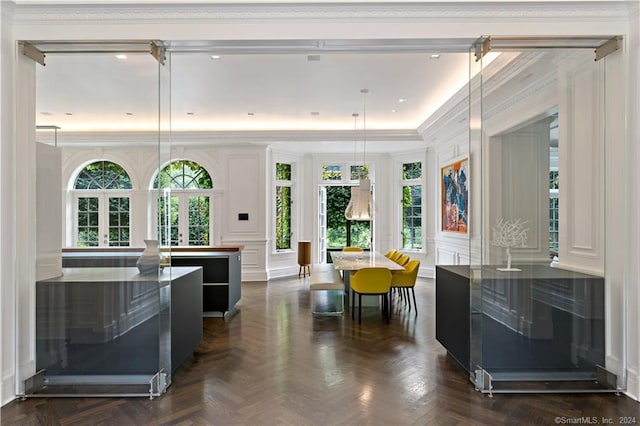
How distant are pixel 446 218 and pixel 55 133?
7109 millimetres

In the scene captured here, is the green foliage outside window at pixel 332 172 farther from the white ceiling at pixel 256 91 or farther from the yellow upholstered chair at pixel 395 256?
the yellow upholstered chair at pixel 395 256

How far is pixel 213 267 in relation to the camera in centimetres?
532

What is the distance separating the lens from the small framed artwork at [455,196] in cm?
714

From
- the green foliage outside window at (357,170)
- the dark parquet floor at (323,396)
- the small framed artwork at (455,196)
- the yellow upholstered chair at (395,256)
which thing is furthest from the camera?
the green foliage outside window at (357,170)

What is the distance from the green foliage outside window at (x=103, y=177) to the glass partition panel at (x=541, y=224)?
3.28 m

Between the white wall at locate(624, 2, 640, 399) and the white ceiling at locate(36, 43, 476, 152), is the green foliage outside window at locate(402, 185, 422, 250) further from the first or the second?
the white wall at locate(624, 2, 640, 399)

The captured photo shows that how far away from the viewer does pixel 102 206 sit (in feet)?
11.6

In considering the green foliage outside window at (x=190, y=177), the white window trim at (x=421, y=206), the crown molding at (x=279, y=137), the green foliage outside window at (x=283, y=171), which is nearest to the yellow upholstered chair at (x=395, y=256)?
the white window trim at (x=421, y=206)

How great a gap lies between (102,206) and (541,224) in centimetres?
407

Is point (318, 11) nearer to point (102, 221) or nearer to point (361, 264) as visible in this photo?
point (102, 221)

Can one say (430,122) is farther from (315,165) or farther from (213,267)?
(213,267)

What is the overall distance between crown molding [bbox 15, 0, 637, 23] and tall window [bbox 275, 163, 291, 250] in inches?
246

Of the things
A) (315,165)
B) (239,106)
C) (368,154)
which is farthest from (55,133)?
(368,154)

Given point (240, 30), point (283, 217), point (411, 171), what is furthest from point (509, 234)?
point (283, 217)
